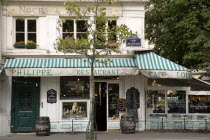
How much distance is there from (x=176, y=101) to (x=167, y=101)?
1.45 ft

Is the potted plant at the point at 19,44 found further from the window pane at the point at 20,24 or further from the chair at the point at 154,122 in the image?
the chair at the point at 154,122

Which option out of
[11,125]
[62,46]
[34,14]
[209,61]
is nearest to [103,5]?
[34,14]

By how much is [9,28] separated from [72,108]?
4.65m

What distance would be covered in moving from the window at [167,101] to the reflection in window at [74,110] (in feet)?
10.5

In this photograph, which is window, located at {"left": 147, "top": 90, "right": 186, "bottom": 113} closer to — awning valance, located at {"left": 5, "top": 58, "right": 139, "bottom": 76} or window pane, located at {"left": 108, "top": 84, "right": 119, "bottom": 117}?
window pane, located at {"left": 108, "top": 84, "right": 119, "bottom": 117}

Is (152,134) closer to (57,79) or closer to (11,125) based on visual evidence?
(57,79)

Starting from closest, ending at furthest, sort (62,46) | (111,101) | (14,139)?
(62,46)
(14,139)
(111,101)

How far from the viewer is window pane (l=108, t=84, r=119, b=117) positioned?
15.0 meters

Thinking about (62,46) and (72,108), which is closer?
(62,46)

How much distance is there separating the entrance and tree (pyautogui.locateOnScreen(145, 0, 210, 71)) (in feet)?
23.7

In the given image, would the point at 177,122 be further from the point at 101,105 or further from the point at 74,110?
the point at 74,110

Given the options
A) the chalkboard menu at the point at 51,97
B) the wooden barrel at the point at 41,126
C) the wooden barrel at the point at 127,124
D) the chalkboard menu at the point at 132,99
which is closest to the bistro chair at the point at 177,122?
the chalkboard menu at the point at 132,99

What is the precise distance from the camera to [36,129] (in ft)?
45.0

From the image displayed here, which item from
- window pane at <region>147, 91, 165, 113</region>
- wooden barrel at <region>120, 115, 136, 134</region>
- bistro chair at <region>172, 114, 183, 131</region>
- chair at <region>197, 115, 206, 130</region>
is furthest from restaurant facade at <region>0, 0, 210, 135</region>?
chair at <region>197, 115, 206, 130</region>
